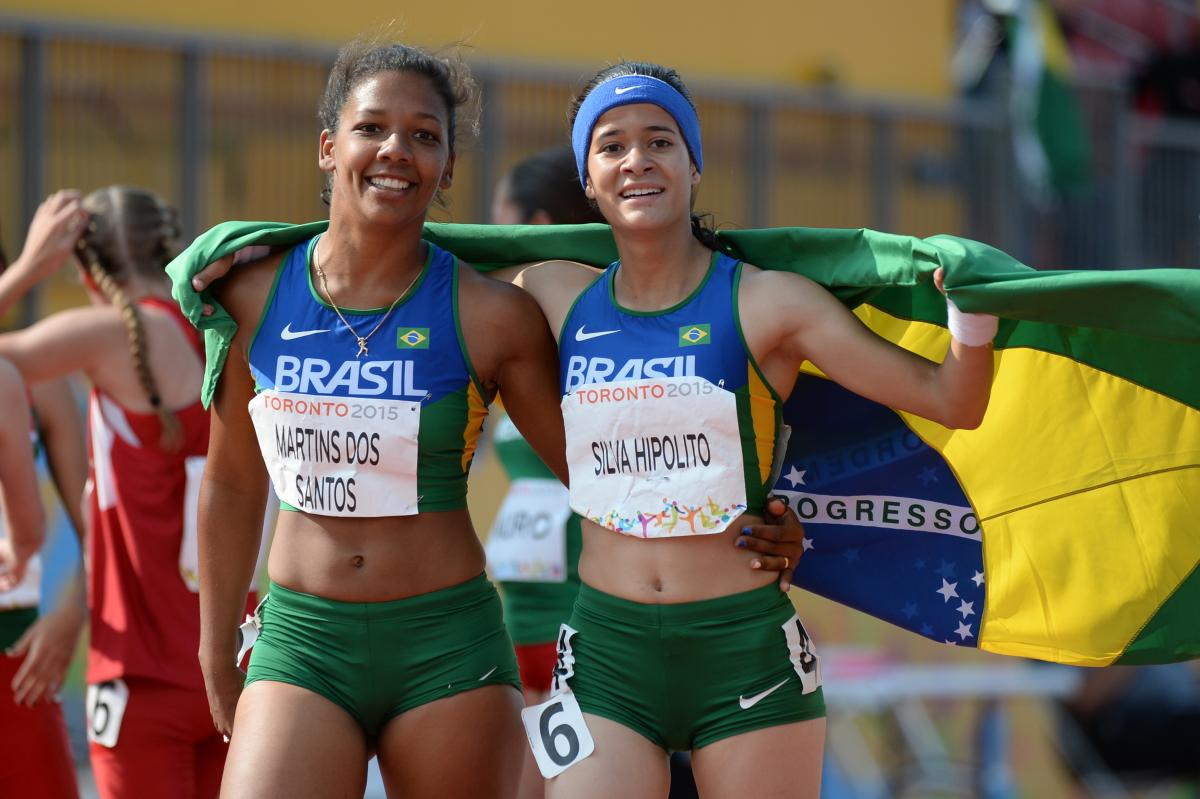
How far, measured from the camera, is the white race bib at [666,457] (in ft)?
11.7

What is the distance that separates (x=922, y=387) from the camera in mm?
3514

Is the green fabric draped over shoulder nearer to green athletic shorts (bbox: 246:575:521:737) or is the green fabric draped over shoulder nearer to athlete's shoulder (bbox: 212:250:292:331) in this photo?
athlete's shoulder (bbox: 212:250:292:331)

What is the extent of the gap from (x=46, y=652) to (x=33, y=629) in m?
0.12

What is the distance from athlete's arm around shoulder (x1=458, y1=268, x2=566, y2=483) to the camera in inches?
146

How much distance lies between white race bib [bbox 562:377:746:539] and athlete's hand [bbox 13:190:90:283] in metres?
1.96

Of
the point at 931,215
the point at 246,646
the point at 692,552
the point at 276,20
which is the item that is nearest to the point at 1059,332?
the point at 692,552

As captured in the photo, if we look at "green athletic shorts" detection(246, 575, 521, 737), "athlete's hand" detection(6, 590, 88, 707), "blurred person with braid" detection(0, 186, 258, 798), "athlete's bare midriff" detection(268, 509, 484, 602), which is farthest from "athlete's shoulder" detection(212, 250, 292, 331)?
"athlete's hand" detection(6, 590, 88, 707)

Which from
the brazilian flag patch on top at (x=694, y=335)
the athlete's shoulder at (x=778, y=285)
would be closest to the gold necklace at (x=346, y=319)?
the brazilian flag patch on top at (x=694, y=335)

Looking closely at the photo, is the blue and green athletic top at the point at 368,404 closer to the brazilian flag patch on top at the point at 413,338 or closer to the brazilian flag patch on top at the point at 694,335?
the brazilian flag patch on top at the point at 413,338

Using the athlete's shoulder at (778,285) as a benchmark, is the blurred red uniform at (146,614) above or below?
below

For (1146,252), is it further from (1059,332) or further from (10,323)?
(1059,332)

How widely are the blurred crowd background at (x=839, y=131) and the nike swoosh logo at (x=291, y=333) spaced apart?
15.9ft

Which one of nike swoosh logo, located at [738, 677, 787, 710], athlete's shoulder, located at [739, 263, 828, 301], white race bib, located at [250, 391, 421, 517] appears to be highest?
athlete's shoulder, located at [739, 263, 828, 301]

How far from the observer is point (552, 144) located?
10102mm
